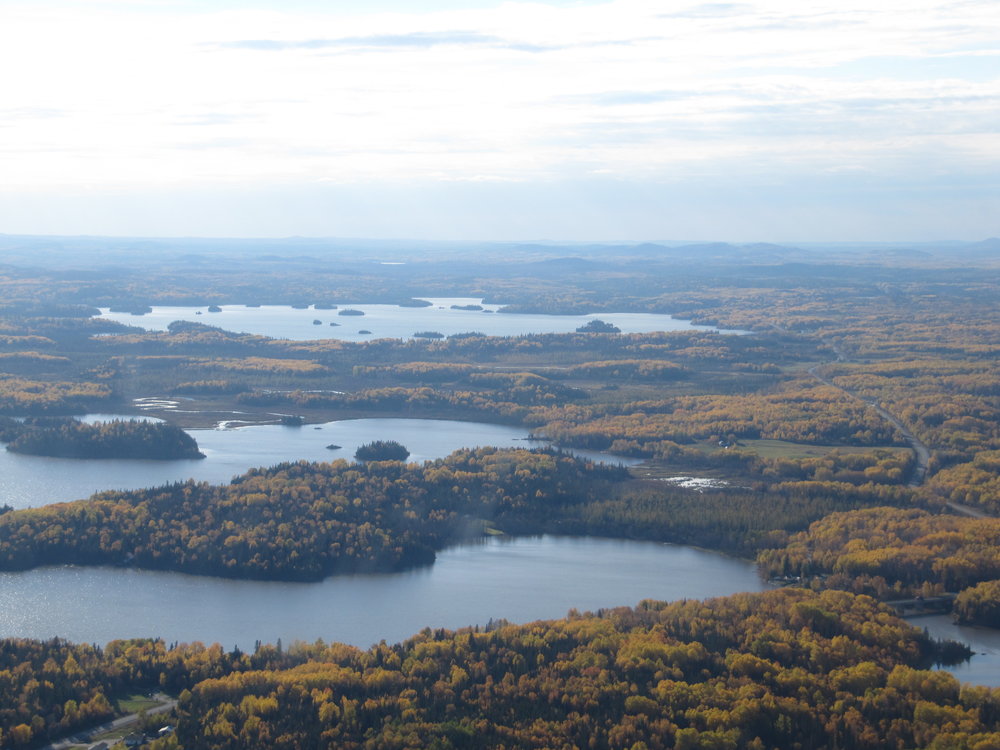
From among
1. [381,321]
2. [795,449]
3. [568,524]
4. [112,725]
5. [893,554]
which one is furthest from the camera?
[381,321]

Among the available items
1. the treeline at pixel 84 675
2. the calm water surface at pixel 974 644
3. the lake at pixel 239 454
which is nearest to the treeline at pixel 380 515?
the lake at pixel 239 454

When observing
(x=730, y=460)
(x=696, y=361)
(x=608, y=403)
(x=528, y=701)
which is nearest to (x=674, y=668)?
(x=528, y=701)

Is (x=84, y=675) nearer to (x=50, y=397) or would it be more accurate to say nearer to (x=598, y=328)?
(x=50, y=397)

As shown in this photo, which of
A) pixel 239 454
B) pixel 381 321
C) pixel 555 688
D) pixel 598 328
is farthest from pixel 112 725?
pixel 381 321

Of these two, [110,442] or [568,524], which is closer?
[568,524]

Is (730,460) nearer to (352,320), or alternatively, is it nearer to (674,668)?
(674,668)

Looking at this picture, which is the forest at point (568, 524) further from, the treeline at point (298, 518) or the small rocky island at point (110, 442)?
the small rocky island at point (110, 442)

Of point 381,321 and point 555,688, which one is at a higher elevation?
point 381,321
